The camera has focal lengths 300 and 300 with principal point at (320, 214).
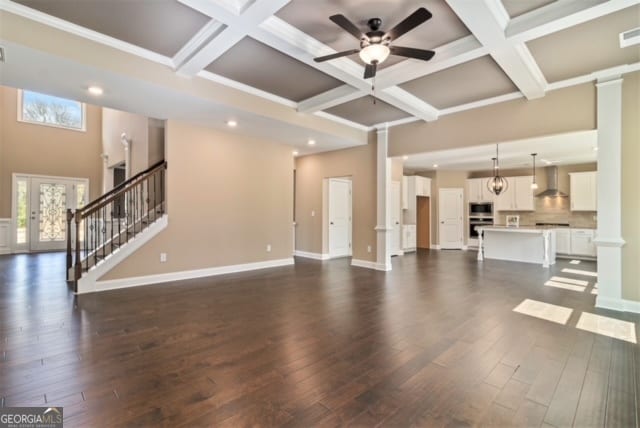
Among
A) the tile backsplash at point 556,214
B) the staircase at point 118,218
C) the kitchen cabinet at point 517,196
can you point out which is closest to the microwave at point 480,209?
the kitchen cabinet at point 517,196

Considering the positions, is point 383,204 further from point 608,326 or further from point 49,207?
point 49,207

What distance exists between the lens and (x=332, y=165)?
7.46 metres

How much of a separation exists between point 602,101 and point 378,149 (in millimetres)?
3513

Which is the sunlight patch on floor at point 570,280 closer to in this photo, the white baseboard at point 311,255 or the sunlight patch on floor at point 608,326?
the sunlight patch on floor at point 608,326

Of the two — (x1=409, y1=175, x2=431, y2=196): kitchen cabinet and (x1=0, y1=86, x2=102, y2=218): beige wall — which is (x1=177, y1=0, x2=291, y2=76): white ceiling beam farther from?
(x1=0, y1=86, x2=102, y2=218): beige wall

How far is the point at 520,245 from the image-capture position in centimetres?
749

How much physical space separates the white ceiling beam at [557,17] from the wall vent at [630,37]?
0.57 meters

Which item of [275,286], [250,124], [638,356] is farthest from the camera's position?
[250,124]

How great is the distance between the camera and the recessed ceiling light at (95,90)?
3.70 m

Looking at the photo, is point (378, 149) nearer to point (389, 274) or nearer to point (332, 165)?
point (332, 165)

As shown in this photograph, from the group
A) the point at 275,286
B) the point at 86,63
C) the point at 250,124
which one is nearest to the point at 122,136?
the point at 250,124

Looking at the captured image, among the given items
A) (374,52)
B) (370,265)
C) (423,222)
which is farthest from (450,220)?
(374,52)

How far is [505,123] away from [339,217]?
4.43m

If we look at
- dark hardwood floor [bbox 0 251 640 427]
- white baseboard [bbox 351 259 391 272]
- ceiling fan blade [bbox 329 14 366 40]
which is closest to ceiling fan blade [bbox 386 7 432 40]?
ceiling fan blade [bbox 329 14 366 40]
